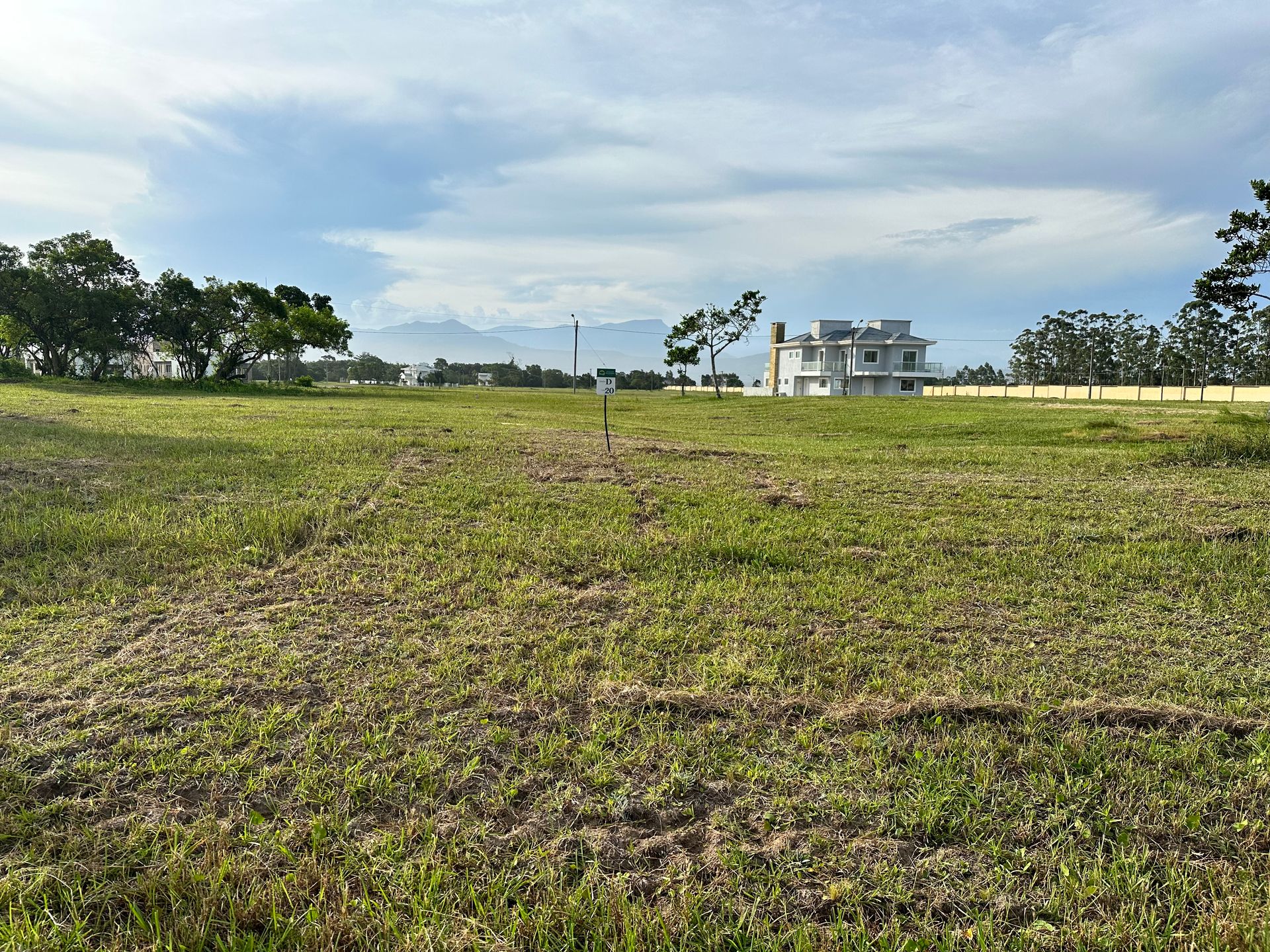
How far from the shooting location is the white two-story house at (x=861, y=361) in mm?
61156

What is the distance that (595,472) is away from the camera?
942cm

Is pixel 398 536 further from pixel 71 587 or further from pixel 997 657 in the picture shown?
pixel 997 657

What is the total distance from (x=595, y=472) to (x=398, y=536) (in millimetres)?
3808

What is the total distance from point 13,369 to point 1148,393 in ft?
271

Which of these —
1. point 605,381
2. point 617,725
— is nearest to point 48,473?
point 617,725

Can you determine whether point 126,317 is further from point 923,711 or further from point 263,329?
point 923,711

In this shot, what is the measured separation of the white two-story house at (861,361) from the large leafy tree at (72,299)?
161 feet

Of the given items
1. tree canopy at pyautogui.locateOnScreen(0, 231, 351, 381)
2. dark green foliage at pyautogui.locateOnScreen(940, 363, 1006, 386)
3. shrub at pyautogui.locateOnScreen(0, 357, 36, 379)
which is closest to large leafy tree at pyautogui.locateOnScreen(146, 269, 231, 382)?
tree canopy at pyautogui.locateOnScreen(0, 231, 351, 381)

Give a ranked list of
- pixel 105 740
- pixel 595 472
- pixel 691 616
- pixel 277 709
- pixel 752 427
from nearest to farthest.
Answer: pixel 105 740
pixel 277 709
pixel 691 616
pixel 595 472
pixel 752 427

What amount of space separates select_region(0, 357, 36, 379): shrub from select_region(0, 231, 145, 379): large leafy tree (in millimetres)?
1231

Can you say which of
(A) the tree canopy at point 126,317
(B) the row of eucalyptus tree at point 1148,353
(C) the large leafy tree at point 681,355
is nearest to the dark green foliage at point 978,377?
(B) the row of eucalyptus tree at point 1148,353

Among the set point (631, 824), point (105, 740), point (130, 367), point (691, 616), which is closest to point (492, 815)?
point (631, 824)

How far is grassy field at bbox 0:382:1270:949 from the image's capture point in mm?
2107

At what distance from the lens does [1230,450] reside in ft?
38.8
